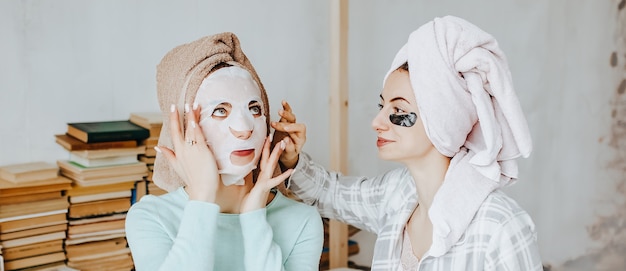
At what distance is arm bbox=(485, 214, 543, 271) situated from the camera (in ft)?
5.09

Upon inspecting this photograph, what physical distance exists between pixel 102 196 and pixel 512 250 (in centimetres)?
140

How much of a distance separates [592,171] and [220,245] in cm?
193

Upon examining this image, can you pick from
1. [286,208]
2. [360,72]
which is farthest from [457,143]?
[360,72]

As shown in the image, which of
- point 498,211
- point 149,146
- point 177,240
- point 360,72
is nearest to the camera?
point 177,240

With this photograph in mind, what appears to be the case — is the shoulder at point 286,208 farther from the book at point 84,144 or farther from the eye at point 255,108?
the book at point 84,144

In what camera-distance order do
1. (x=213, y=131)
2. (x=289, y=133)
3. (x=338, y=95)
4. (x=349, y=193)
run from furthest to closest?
(x=338, y=95) < (x=349, y=193) < (x=289, y=133) < (x=213, y=131)

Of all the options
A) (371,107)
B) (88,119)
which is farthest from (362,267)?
(88,119)

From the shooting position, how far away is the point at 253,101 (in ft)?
5.07

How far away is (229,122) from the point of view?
1492mm

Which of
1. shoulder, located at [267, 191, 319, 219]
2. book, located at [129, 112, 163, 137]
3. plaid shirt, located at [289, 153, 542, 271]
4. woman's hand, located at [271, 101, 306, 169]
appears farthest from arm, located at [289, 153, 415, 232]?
book, located at [129, 112, 163, 137]

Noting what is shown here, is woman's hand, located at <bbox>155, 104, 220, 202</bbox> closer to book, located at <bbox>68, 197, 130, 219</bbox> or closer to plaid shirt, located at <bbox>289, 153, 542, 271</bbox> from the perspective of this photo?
plaid shirt, located at <bbox>289, 153, 542, 271</bbox>

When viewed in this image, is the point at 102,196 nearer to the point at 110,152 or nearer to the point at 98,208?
the point at 98,208

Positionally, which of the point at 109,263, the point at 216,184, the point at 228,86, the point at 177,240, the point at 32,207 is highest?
the point at 228,86

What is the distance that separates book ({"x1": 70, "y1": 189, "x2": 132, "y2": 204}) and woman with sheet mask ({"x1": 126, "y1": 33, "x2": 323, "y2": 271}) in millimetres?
712
